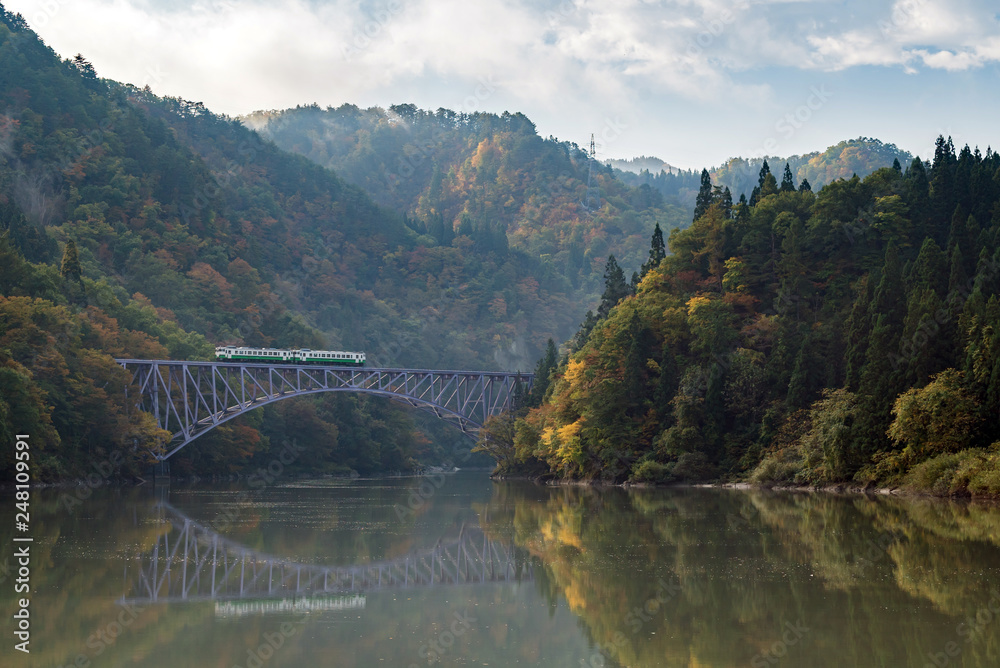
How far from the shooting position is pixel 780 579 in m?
19.9

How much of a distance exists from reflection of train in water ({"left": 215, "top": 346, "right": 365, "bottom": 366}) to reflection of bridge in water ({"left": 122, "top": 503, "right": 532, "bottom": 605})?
177 ft

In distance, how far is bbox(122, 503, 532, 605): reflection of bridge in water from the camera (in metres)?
20.0

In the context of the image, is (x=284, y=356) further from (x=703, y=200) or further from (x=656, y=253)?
(x=703, y=200)

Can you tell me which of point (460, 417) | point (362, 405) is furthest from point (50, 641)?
point (362, 405)

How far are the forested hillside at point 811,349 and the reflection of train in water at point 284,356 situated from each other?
17805mm

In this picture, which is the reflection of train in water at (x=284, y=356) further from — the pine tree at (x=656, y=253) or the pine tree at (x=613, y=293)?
the pine tree at (x=656, y=253)

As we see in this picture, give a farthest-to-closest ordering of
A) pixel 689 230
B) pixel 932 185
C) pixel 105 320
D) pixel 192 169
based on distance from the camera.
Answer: pixel 192 169
pixel 105 320
pixel 689 230
pixel 932 185

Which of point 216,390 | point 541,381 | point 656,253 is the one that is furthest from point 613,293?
point 216,390

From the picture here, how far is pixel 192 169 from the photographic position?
427 feet

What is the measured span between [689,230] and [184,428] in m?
38.2

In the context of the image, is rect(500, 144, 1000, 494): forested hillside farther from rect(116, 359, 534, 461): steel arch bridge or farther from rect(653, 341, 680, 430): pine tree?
rect(116, 359, 534, 461): steel arch bridge

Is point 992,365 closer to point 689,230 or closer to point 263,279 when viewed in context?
point 689,230

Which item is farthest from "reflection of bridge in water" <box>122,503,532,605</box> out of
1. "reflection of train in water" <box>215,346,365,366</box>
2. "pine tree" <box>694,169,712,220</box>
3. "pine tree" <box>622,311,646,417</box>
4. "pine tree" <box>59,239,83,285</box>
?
"reflection of train in water" <box>215,346,365,366</box>

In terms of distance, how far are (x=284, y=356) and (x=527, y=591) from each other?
66.9m
